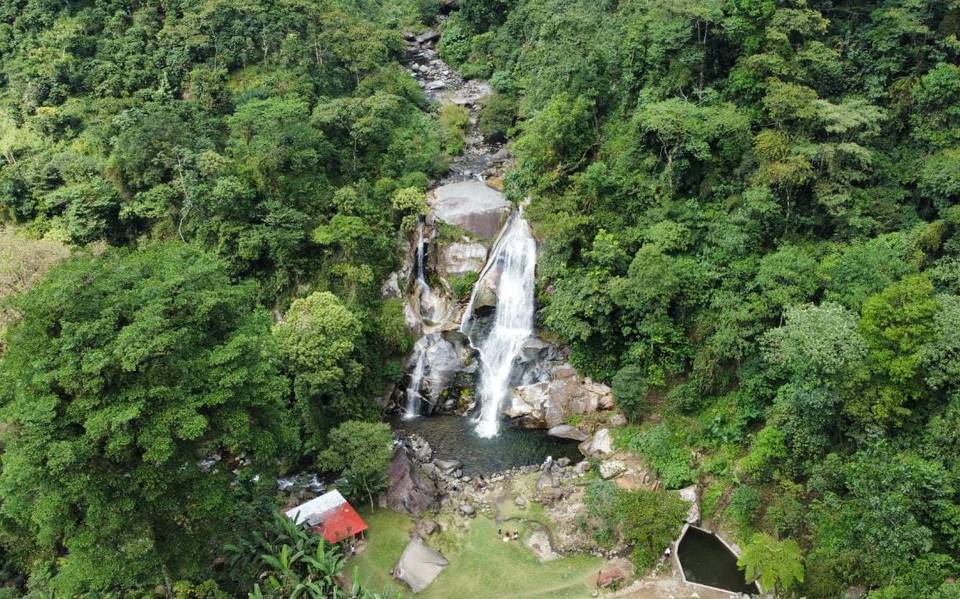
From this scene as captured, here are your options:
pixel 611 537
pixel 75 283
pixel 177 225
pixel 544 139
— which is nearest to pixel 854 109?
pixel 544 139

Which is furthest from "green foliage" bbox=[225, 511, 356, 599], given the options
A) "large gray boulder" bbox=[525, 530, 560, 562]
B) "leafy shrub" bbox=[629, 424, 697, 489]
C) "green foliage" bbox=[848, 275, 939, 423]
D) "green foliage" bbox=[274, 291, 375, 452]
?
"green foliage" bbox=[848, 275, 939, 423]

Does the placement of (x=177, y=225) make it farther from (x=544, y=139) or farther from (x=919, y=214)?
(x=919, y=214)

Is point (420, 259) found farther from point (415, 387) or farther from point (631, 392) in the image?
point (631, 392)

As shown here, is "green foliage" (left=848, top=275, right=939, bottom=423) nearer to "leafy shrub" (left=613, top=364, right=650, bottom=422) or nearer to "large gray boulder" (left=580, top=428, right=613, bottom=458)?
"leafy shrub" (left=613, top=364, right=650, bottom=422)

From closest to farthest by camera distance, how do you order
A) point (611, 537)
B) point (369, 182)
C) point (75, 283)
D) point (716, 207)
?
point (75, 283) → point (611, 537) → point (716, 207) → point (369, 182)

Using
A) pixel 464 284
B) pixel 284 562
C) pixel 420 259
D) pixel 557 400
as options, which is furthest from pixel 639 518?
pixel 420 259

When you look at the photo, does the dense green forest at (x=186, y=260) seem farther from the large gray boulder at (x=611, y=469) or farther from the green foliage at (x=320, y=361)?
the large gray boulder at (x=611, y=469)

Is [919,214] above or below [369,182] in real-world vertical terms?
above
